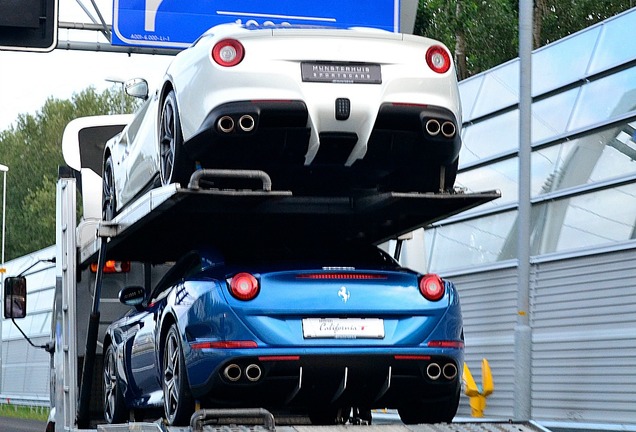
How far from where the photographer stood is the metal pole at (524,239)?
1369 centimetres

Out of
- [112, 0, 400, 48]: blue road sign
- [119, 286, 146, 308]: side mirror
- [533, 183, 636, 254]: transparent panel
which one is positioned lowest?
[119, 286, 146, 308]: side mirror

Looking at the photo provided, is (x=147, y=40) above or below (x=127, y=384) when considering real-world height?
above

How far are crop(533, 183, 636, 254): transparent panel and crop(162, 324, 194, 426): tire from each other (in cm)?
773

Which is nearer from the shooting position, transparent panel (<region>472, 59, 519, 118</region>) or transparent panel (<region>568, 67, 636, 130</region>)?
transparent panel (<region>568, 67, 636, 130</region>)

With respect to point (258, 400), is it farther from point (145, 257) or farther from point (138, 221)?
point (145, 257)

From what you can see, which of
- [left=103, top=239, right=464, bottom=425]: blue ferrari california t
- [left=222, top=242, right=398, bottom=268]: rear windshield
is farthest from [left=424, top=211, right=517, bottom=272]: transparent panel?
[left=103, top=239, right=464, bottom=425]: blue ferrari california t

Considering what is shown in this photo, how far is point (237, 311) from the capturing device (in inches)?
305

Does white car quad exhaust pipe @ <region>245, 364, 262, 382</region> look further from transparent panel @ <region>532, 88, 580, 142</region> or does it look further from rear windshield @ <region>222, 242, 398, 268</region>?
transparent panel @ <region>532, 88, 580, 142</region>

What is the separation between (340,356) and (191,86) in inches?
72.0

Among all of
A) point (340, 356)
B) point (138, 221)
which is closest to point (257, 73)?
point (138, 221)

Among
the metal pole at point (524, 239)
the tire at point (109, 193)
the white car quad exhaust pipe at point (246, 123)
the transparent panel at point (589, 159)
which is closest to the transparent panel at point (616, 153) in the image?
the transparent panel at point (589, 159)

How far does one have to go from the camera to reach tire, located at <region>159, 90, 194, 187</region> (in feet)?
27.2

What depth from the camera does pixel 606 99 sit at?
16391mm

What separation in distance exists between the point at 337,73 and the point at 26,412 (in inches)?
1266
